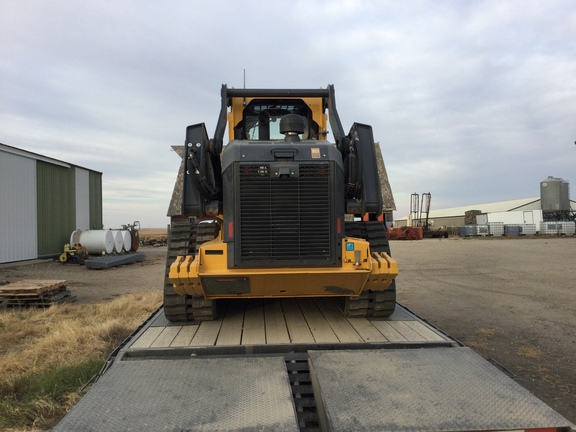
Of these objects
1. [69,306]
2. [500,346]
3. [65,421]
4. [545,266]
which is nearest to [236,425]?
[65,421]

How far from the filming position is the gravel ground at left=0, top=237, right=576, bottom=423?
525cm

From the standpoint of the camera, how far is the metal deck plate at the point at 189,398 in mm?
2299

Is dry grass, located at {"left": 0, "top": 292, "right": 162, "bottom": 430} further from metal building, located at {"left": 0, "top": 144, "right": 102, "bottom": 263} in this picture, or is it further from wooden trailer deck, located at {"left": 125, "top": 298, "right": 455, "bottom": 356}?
metal building, located at {"left": 0, "top": 144, "right": 102, "bottom": 263}

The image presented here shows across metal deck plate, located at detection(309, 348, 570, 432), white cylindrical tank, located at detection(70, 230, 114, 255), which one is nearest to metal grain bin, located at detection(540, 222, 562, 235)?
white cylindrical tank, located at detection(70, 230, 114, 255)

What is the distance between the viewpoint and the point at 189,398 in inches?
101

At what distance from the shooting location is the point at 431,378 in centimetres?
281

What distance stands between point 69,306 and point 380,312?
24.6ft

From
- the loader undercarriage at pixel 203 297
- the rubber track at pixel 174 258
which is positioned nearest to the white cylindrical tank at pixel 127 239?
the rubber track at pixel 174 258

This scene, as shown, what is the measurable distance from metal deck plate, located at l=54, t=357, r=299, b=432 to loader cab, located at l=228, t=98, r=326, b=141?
2.94m

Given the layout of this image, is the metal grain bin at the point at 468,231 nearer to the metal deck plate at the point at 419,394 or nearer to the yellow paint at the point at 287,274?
the yellow paint at the point at 287,274

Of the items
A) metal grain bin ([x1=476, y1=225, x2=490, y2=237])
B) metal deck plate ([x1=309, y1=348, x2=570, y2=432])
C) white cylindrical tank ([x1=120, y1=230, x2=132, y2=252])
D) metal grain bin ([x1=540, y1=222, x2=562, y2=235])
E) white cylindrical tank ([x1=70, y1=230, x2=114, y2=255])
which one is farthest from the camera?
metal grain bin ([x1=476, y1=225, x2=490, y2=237])

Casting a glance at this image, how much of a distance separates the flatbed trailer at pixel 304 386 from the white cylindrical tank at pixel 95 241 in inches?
673

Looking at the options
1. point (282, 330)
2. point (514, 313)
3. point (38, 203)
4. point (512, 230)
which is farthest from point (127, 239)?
point (512, 230)

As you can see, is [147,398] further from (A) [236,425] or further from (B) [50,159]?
(B) [50,159]
